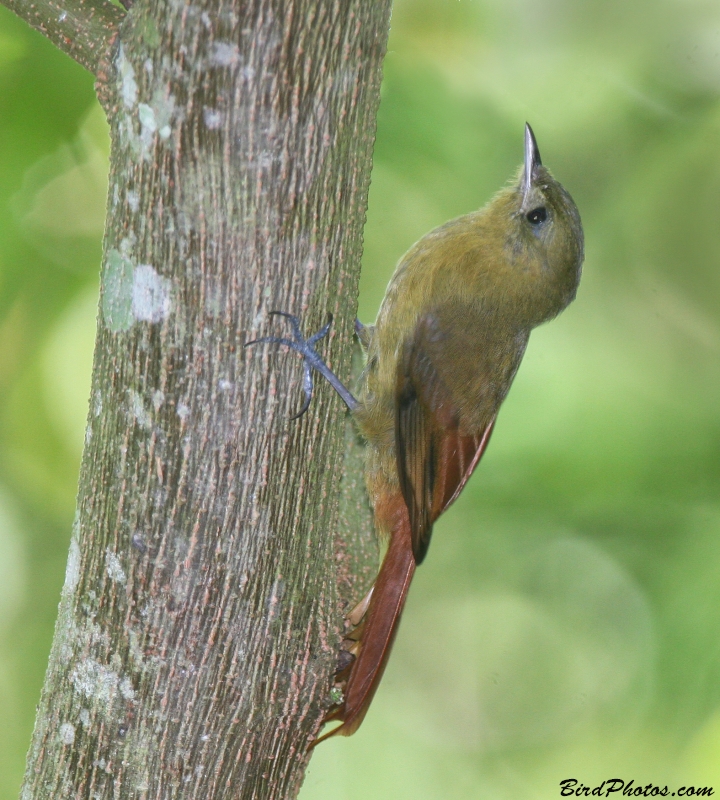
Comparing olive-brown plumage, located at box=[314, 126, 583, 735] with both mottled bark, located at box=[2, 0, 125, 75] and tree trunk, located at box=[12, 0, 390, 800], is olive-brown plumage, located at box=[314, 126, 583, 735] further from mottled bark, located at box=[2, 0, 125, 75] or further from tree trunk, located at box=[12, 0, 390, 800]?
mottled bark, located at box=[2, 0, 125, 75]

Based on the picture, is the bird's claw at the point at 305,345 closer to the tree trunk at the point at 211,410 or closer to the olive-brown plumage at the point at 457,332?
the tree trunk at the point at 211,410

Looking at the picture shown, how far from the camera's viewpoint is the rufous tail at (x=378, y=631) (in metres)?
1.78

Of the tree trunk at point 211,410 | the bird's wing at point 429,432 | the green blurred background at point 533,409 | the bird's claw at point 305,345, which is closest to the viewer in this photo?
the tree trunk at point 211,410

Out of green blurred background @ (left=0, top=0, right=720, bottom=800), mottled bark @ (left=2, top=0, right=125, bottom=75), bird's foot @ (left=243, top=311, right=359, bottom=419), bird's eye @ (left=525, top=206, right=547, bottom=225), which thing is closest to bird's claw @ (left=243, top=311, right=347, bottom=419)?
bird's foot @ (left=243, top=311, right=359, bottom=419)

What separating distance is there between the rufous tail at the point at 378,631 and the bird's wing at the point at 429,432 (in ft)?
0.42

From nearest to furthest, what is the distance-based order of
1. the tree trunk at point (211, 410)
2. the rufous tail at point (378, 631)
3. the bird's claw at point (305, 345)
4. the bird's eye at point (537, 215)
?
1. the tree trunk at point (211, 410)
2. the bird's claw at point (305, 345)
3. the rufous tail at point (378, 631)
4. the bird's eye at point (537, 215)

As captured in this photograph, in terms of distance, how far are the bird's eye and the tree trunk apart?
1075 mm

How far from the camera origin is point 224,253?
1.33 meters

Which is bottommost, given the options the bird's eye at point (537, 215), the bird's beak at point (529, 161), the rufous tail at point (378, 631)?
the rufous tail at point (378, 631)

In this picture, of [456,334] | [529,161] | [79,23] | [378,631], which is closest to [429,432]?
[456,334]

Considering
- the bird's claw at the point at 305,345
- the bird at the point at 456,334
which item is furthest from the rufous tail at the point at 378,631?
the bird's claw at the point at 305,345

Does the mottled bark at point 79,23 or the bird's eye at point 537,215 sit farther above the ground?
the bird's eye at point 537,215

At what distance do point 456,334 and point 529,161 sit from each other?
0.55 m

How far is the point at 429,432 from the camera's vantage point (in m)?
2.29
